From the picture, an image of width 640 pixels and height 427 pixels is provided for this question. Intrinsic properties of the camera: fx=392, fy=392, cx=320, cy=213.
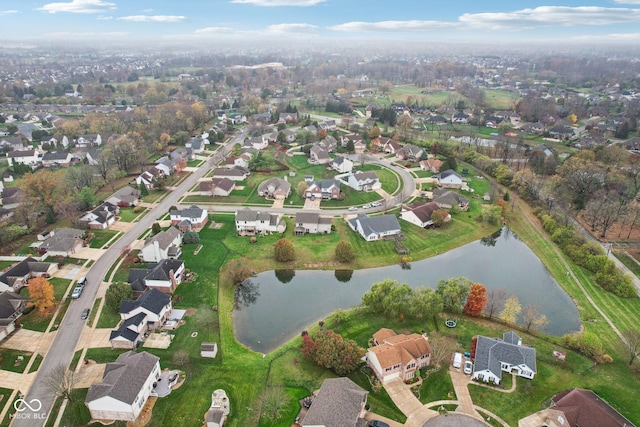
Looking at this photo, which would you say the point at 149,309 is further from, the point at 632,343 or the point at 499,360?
the point at 632,343

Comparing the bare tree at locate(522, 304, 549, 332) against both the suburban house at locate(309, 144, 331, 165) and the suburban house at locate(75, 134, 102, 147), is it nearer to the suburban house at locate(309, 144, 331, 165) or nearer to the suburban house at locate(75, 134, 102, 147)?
the suburban house at locate(309, 144, 331, 165)

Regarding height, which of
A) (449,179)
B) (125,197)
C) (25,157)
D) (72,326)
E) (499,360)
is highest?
(25,157)

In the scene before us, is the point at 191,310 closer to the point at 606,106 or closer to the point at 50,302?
the point at 50,302

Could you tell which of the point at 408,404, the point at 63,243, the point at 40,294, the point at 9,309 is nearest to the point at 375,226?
the point at 408,404

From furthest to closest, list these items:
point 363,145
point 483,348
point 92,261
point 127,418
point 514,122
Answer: point 514,122
point 363,145
point 92,261
point 483,348
point 127,418

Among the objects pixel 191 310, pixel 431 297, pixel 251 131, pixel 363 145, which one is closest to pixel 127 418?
pixel 191 310

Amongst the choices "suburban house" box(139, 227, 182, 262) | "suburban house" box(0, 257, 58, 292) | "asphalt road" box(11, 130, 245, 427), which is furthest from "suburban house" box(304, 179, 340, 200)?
"suburban house" box(0, 257, 58, 292)
